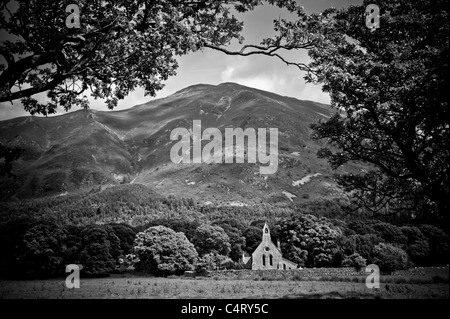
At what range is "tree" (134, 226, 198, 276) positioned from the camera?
2611 inches

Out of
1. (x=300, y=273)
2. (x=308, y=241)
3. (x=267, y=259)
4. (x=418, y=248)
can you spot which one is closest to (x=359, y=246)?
(x=308, y=241)

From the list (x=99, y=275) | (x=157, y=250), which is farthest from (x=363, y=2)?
(x=99, y=275)

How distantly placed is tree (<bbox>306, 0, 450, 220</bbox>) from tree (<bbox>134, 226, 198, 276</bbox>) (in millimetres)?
57190

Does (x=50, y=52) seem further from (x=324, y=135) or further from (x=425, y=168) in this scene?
(x=425, y=168)

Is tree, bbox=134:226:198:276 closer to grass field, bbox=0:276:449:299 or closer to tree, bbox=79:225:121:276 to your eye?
tree, bbox=79:225:121:276

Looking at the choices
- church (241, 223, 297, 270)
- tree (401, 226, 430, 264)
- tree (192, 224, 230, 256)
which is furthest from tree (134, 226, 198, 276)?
tree (401, 226, 430, 264)

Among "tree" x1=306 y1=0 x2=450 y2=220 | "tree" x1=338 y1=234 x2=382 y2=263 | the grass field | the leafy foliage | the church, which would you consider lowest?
the church

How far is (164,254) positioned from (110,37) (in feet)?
215

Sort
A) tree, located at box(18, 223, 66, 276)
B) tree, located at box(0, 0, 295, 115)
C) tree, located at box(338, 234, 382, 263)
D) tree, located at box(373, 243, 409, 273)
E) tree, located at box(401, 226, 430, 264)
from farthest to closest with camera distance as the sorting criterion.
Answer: tree, located at box(401, 226, 430, 264) < tree, located at box(338, 234, 382, 263) < tree, located at box(18, 223, 66, 276) < tree, located at box(373, 243, 409, 273) < tree, located at box(0, 0, 295, 115)

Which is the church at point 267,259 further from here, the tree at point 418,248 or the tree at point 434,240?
the tree at point 434,240

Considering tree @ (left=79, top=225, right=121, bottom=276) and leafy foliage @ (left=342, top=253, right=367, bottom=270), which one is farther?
tree @ (left=79, top=225, right=121, bottom=276)

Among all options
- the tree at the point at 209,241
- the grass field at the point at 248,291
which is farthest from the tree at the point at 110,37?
the tree at the point at 209,241

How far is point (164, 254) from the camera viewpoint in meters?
68.6

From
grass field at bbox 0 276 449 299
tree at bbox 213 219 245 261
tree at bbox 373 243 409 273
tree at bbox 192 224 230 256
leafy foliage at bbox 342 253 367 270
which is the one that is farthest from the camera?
tree at bbox 213 219 245 261
